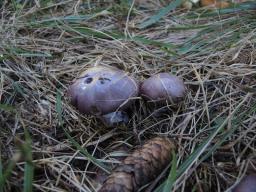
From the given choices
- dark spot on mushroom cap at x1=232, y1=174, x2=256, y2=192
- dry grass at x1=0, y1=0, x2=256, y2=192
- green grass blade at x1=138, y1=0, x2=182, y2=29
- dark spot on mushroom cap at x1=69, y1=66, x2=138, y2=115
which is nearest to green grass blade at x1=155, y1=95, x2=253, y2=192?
dry grass at x1=0, y1=0, x2=256, y2=192

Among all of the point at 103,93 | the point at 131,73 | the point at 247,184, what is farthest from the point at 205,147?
the point at 131,73

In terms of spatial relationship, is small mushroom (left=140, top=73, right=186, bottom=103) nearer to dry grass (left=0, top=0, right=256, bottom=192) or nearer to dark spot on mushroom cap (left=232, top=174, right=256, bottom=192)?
dry grass (left=0, top=0, right=256, bottom=192)

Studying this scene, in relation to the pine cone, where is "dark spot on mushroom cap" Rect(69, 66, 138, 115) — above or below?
above

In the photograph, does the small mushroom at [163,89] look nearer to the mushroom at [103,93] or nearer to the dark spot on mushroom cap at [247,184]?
the mushroom at [103,93]

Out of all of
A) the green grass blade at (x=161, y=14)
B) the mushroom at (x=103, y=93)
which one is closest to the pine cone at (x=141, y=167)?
the mushroom at (x=103, y=93)

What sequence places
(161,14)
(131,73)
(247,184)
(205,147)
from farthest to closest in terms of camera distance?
(161,14), (131,73), (205,147), (247,184)

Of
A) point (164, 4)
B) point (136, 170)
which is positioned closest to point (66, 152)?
point (136, 170)

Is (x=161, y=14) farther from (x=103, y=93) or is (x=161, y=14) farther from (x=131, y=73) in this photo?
(x=103, y=93)
